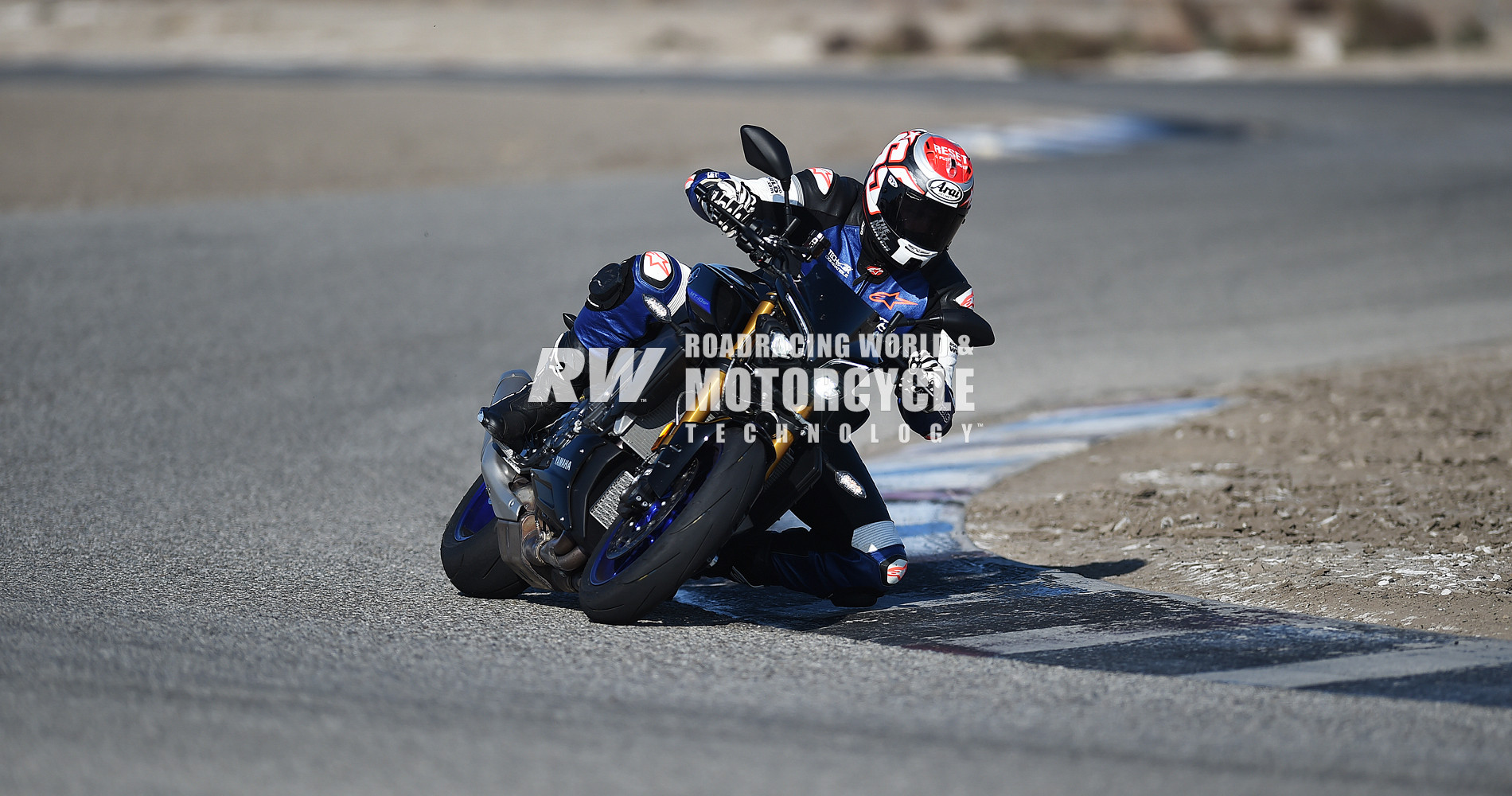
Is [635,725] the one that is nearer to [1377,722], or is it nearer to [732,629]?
[732,629]

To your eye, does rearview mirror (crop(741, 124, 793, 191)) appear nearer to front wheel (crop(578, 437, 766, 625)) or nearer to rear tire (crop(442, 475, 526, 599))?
front wheel (crop(578, 437, 766, 625))

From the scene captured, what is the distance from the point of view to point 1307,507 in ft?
19.7

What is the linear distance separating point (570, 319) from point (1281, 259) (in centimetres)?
850

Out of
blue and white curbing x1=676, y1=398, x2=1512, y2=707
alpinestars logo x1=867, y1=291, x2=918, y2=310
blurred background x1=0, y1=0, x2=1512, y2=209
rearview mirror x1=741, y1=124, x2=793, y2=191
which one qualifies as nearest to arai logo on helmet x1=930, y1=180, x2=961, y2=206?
alpinestars logo x1=867, y1=291, x2=918, y2=310

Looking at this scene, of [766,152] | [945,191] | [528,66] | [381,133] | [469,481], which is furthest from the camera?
[528,66]

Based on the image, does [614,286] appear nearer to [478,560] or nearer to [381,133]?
[478,560]

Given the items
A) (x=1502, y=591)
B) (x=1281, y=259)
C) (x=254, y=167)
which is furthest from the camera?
(x=254, y=167)

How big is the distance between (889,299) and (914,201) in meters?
0.33

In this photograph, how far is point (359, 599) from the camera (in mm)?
4664

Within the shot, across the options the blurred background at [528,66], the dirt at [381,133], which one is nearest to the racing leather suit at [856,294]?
the dirt at [381,133]

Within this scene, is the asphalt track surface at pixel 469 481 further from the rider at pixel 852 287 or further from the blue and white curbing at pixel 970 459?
the blue and white curbing at pixel 970 459

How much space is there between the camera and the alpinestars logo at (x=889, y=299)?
4590mm

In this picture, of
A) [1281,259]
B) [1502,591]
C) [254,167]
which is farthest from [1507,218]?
[254,167]

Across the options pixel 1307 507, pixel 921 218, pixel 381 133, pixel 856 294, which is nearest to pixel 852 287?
pixel 856 294
